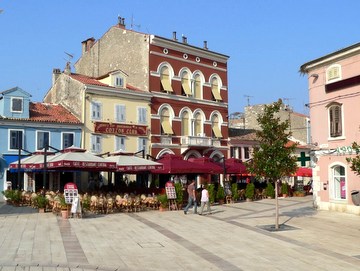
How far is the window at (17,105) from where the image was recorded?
29188 mm

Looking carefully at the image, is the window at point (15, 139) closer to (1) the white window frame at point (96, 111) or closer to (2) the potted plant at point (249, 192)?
(1) the white window frame at point (96, 111)

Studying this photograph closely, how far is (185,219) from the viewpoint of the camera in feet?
63.2

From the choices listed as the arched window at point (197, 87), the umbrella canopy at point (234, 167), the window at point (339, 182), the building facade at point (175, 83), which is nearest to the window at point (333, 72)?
the window at point (339, 182)

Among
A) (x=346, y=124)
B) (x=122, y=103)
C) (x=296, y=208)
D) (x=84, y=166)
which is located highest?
(x=122, y=103)

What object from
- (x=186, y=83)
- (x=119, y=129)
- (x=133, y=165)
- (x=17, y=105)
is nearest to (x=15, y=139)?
(x=17, y=105)

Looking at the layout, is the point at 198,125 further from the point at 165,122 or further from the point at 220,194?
the point at 220,194

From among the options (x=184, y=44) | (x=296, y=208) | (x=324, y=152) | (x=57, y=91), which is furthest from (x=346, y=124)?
(x=57, y=91)

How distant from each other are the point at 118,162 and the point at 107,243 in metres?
9.64

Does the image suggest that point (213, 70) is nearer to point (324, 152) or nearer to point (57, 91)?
point (57, 91)

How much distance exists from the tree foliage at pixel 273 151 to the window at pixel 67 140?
16904 millimetres

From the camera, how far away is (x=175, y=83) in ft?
121

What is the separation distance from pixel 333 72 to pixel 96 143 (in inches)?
676

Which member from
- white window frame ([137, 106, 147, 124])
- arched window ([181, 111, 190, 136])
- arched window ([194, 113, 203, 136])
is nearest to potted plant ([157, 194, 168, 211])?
white window frame ([137, 106, 147, 124])

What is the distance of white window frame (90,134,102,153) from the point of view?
31703 millimetres
